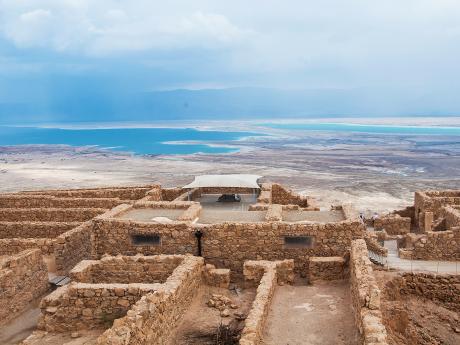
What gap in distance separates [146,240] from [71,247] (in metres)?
4.56

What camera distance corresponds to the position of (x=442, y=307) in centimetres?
1423

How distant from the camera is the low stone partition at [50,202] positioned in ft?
70.8

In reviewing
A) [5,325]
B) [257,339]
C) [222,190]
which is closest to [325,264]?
[257,339]

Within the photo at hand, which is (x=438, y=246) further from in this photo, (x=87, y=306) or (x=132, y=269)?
(x=87, y=306)

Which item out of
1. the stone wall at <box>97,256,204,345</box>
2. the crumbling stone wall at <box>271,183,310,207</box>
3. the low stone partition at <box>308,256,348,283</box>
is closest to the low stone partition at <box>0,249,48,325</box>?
the stone wall at <box>97,256,204,345</box>

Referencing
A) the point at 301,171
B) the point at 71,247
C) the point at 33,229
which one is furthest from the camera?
the point at 301,171

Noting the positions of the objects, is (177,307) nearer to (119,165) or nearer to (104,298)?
(104,298)

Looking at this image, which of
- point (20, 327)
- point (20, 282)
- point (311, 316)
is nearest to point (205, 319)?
point (311, 316)

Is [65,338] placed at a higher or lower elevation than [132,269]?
lower

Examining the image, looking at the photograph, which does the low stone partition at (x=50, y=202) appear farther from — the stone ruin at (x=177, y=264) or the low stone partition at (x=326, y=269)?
the low stone partition at (x=326, y=269)

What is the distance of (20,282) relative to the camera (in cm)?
1408

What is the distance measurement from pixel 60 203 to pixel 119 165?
54.4 meters

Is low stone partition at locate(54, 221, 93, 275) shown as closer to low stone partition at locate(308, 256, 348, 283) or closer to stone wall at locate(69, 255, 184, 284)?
stone wall at locate(69, 255, 184, 284)

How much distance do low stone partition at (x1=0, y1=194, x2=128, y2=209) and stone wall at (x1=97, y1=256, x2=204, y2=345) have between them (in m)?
10.6
